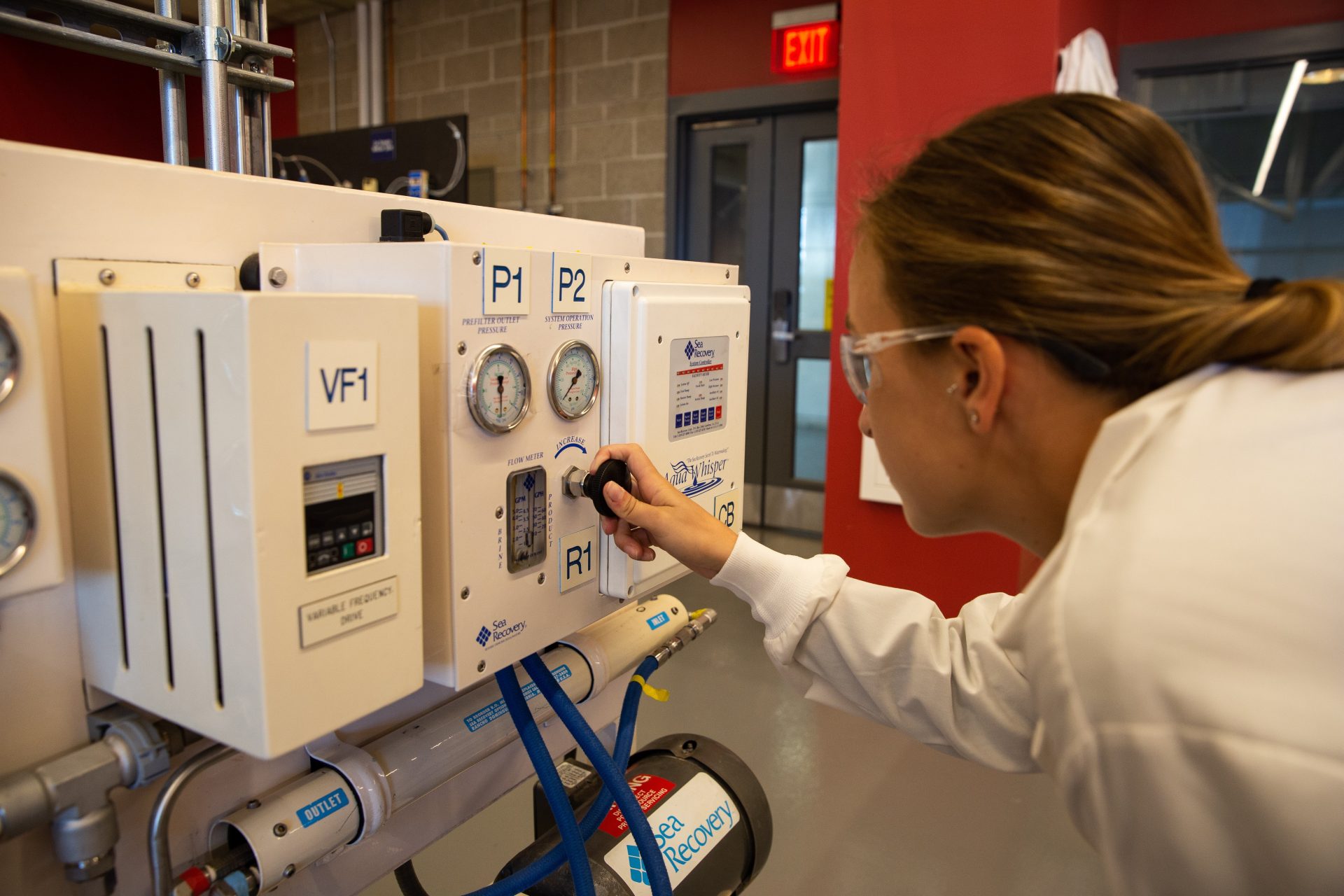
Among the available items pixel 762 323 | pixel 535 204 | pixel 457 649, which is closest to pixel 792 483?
pixel 762 323

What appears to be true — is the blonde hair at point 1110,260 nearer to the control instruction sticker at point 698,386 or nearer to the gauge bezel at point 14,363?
the control instruction sticker at point 698,386

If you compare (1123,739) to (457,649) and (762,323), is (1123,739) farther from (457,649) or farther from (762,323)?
(762,323)

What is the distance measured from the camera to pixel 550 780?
950 mm

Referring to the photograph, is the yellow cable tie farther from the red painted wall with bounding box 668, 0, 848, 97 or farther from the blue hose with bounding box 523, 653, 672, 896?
the red painted wall with bounding box 668, 0, 848, 97

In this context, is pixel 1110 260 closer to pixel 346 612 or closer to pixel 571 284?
pixel 571 284

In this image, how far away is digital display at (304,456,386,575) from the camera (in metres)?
0.64

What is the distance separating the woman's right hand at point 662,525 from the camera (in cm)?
96

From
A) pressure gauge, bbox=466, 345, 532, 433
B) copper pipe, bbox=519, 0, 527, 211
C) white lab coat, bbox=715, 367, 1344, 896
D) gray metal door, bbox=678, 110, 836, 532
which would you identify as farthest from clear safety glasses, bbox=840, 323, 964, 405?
copper pipe, bbox=519, 0, 527, 211

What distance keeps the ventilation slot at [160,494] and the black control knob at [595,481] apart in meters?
0.37

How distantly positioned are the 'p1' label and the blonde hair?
0.47m

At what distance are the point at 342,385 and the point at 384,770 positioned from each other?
457mm

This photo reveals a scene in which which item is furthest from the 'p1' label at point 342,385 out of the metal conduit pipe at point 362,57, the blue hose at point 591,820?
the metal conduit pipe at point 362,57

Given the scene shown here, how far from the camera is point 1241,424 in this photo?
22.4 inches

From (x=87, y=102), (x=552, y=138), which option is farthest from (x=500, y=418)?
(x=87, y=102)
